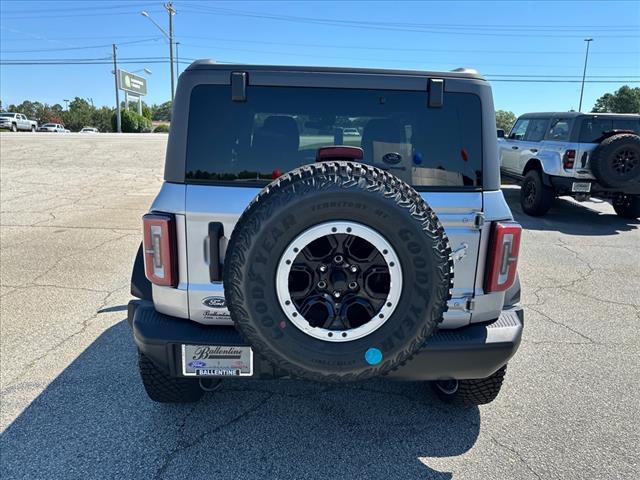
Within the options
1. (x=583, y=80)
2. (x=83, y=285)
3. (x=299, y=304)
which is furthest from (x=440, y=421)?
(x=583, y=80)

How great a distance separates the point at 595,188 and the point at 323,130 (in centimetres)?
754

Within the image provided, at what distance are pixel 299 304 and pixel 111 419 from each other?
1468 millimetres

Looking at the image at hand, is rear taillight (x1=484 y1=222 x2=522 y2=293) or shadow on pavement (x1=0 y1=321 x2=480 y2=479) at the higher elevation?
rear taillight (x1=484 y1=222 x2=522 y2=293)

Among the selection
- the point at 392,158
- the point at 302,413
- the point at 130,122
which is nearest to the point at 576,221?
the point at 392,158

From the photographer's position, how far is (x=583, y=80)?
48.3 m

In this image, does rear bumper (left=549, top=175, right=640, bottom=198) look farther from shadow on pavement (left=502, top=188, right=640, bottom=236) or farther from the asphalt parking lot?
the asphalt parking lot

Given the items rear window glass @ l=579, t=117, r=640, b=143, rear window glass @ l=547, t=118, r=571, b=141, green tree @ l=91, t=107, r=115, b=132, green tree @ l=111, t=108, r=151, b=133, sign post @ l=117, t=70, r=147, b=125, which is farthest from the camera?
green tree @ l=91, t=107, r=115, b=132

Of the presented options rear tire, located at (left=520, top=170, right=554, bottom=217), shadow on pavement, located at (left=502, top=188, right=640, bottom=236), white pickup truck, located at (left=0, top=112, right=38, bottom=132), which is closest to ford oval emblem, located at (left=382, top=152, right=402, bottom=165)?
shadow on pavement, located at (left=502, top=188, right=640, bottom=236)

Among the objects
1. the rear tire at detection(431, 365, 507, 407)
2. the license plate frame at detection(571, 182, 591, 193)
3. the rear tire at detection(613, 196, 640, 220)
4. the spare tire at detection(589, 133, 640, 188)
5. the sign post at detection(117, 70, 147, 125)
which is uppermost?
the sign post at detection(117, 70, 147, 125)

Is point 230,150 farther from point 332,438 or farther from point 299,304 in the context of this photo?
point 332,438

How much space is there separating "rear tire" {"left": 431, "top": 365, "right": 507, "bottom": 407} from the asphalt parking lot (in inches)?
3.9

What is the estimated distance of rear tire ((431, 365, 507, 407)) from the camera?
8.52 feet

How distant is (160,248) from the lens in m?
2.13

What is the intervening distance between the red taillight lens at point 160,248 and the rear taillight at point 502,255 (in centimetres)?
155
